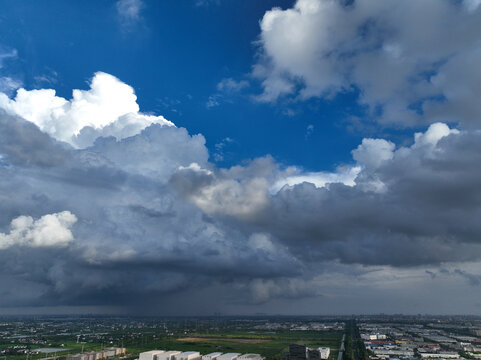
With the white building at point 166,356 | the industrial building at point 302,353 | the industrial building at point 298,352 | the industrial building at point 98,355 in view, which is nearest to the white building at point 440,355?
the industrial building at point 302,353

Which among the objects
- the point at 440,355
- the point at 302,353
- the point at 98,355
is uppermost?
the point at 302,353

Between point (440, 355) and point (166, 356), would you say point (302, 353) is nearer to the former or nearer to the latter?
point (166, 356)

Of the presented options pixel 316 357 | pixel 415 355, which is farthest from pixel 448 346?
pixel 316 357

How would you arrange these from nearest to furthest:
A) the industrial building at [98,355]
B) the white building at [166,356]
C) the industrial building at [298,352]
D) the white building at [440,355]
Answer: the industrial building at [298,352]
the white building at [166,356]
the industrial building at [98,355]
the white building at [440,355]

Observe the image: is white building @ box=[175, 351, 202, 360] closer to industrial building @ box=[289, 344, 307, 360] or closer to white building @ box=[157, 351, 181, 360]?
white building @ box=[157, 351, 181, 360]

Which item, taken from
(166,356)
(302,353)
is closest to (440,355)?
(302,353)

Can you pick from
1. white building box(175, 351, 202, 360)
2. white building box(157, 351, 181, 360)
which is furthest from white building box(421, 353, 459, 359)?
white building box(157, 351, 181, 360)

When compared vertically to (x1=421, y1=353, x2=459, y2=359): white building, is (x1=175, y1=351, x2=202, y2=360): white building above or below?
above

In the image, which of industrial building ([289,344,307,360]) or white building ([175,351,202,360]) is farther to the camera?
white building ([175,351,202,360])

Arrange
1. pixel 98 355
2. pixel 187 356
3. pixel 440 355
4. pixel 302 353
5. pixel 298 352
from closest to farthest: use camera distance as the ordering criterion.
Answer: pixel 302 353 → pixel 298 352 → pixel 187 356 → pixel 98 355 → pixel 440 355

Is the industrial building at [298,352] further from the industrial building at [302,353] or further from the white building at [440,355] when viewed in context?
the white building at [440,355]

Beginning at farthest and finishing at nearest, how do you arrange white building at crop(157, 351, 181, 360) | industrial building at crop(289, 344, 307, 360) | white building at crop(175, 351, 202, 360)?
white building at crop(157, 351, 181, 360)
white building at crop(175, 351, 202, 360)
industrial building at crop(289, 344, 307, 360)

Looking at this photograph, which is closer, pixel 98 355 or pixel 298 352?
pixel 298 352
